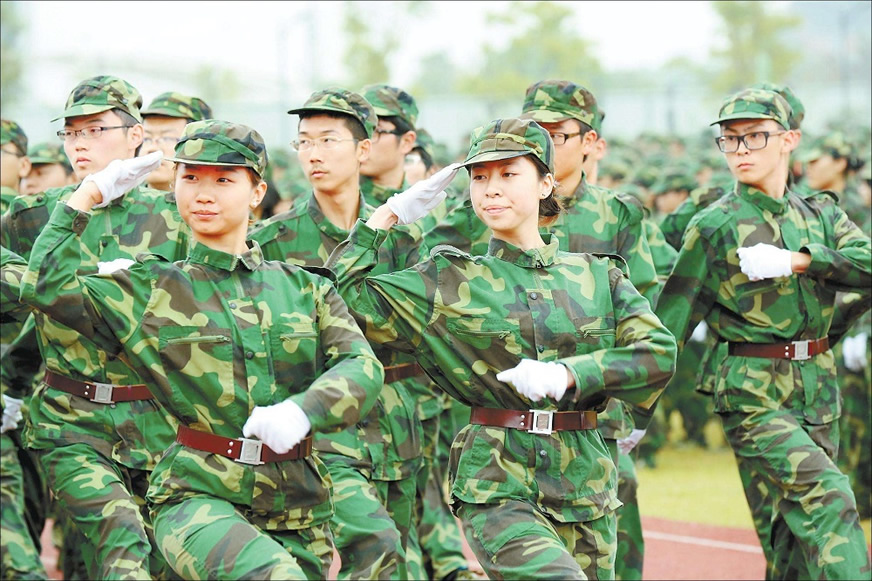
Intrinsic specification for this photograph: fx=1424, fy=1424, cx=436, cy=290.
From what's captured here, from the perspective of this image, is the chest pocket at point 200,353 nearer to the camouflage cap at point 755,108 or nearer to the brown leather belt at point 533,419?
the brown leather belt at point 533,419

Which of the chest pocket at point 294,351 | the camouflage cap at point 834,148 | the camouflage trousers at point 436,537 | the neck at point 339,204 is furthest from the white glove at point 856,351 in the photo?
the chest pocket at point 294,351

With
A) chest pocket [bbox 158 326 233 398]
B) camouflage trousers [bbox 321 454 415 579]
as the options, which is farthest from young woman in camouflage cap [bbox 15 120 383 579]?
camouflage trousers [bbox 321 454 415 579]

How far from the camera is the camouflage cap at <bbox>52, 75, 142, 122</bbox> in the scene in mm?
7355

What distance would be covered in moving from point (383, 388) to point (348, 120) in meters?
1.41

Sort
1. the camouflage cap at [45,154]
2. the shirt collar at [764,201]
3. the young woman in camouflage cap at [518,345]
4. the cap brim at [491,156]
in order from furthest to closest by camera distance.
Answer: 1. the camouflage cap at [45,154]
2. the shirt collar at [764,201]
3. the cap brim at [491,156]
4. the young woman in camouflage cap at [518,345]

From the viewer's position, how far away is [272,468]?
5207mm

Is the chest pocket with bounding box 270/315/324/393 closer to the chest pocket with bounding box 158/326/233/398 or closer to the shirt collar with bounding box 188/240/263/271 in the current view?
the chest pocket with bounding box 158/326/233/398

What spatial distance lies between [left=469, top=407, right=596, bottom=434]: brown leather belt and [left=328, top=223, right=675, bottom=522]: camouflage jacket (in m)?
0.03

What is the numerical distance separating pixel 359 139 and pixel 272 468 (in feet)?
8.99

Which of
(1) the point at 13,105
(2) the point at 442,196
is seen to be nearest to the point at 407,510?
(2) the point at 442,196

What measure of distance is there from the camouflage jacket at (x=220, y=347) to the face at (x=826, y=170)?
24.7 ft

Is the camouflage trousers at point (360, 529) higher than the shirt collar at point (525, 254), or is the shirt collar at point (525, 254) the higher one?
the shirt collar at point (525, 254)

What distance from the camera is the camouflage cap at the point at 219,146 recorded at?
5.29 metres

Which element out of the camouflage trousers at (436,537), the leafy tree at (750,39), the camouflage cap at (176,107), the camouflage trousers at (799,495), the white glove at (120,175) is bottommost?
the camouflage trousers at (436,537)
